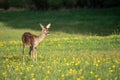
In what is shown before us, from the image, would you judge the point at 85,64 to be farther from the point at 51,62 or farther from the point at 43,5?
the point at 43,5

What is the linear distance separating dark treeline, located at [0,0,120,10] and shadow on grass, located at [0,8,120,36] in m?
6.51

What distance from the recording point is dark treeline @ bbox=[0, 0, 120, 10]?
5891 cm

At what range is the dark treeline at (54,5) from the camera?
58906 mm

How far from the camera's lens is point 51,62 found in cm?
1343

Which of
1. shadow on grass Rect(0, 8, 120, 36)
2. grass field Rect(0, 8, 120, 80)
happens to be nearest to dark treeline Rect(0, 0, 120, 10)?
shadow on grass Rect(0, 8, 120, 36)

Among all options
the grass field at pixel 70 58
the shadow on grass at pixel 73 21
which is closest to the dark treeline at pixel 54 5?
the shadow on grass at pixel 73 21

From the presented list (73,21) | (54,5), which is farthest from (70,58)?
(54,5)

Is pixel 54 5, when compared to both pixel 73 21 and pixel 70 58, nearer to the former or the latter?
pixel 73 21

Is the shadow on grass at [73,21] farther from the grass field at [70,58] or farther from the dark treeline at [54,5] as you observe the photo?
the dark treeline at [54,5]

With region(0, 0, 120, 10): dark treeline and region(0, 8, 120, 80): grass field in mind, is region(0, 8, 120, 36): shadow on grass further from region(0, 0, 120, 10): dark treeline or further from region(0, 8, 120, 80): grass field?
region(0, 0, 120, 10): dark treeline

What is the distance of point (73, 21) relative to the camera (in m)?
Result: 43.0

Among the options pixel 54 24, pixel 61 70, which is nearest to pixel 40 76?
pixel 61 70

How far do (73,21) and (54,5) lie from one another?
1601 cm

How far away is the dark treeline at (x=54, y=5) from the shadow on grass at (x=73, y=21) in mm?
6510
